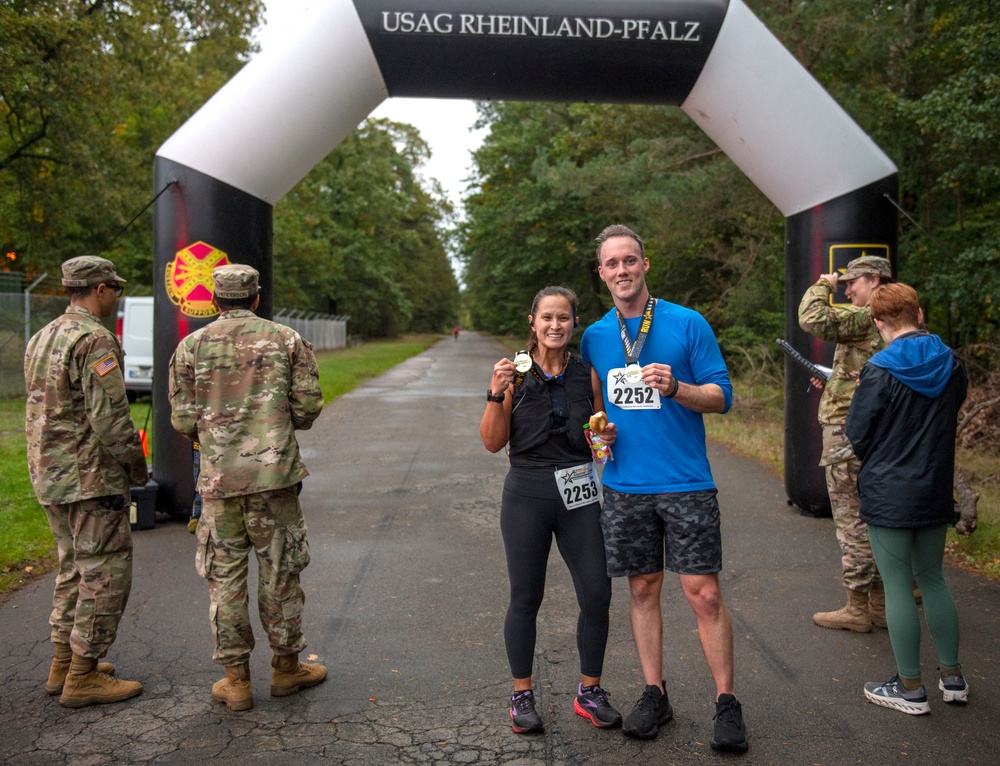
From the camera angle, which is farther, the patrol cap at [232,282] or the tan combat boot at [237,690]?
the patrol cap at [232,282]

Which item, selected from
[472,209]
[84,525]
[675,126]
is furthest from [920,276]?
[472,209]

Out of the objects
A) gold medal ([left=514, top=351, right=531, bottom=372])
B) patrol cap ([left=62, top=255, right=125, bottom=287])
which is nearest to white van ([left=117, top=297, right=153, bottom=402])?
patrol cap ([left=62, top=255, right=125, bottom=287])

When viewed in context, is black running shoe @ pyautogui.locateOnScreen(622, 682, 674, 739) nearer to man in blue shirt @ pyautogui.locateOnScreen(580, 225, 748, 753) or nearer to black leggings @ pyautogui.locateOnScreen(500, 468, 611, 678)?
man in blue shirt @ pyautogui.locateOnScreen(580, 225, 748, 753)

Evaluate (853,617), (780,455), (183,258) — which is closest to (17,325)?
(183,258)

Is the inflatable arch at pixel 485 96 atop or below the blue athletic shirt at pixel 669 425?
atop

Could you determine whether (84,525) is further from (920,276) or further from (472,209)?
(472,209)

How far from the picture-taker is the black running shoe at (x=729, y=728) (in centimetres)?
361

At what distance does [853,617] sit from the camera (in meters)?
5.17

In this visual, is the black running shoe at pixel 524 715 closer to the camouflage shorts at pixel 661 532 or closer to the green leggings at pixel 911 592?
the camouflage shorts at pixel 661 532

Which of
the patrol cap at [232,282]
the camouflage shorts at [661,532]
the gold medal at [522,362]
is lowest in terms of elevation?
the camouflage shorts at [661,532]

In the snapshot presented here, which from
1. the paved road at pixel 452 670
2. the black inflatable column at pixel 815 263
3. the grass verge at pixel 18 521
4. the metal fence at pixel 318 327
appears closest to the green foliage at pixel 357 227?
the metal fence at pixel 318 327

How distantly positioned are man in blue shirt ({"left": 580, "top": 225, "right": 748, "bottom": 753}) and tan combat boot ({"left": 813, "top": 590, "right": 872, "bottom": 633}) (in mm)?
1735

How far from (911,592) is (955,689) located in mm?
473

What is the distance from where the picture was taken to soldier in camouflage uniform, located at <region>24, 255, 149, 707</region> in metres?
4.27
